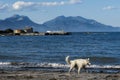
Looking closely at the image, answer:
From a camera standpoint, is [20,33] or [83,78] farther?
[20,33]

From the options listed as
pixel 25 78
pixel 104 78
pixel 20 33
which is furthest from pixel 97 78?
pixel 20 33

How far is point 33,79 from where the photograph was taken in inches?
823

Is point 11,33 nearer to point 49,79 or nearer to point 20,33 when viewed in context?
point 20,33

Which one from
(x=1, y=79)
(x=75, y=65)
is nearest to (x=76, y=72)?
(x=75, y=65)

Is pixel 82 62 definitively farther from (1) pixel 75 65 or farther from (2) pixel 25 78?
(2) pixel 25 78

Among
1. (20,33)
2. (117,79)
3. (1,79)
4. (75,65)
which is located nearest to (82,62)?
(75,65)

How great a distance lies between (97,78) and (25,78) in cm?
351

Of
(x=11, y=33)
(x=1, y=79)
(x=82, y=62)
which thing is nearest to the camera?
(x=1, y=79)

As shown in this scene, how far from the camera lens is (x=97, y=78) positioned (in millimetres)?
21812

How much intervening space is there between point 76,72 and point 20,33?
6382 inches

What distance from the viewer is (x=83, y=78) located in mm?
21641

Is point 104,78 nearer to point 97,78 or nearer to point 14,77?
point 97,78

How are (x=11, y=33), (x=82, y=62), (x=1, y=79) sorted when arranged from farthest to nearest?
(x=11, y=33), (x=82, y=62), (x=1, y=79)

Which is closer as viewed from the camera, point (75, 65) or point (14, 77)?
point (14, 77)
